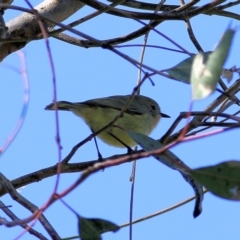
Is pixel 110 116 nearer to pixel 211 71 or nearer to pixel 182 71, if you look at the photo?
pixel 182 71

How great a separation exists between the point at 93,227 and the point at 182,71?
463 millimetres

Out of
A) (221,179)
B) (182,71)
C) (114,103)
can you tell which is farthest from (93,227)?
(114,103)

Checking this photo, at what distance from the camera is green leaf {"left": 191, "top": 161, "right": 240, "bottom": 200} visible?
1423 millimetres

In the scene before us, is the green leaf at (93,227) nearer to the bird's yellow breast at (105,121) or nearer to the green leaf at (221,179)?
the green leaf at (221,179)

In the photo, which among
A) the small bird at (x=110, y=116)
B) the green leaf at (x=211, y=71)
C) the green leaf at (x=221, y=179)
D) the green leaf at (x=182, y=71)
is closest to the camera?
the green leaf at (x=211, y=71)

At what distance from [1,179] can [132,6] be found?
1151 mm

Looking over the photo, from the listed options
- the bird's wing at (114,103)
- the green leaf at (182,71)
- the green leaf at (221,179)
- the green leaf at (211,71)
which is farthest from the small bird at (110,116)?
the green leaf at (211,71)

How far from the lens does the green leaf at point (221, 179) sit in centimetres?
142

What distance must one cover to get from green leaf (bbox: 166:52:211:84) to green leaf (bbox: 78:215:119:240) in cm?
41

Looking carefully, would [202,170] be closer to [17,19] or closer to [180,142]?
[180,142]

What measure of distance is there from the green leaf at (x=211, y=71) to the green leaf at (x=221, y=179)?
28 cm

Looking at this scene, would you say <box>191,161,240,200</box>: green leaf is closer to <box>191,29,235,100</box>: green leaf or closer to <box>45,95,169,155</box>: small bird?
<box>191,29,235,100</box>: green leaf

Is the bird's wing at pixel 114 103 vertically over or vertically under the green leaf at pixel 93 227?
over

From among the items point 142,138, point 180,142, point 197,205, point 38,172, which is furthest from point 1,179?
point 180,142
